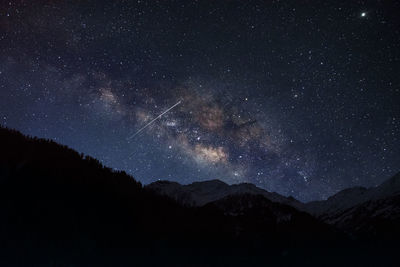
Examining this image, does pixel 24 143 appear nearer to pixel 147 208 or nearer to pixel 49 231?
pixel 49 231

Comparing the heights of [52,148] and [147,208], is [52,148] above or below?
above

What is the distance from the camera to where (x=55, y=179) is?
2622cm

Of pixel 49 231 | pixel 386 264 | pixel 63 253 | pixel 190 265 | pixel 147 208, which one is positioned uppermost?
pixel 147 208

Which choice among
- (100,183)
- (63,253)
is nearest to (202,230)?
(100,183)

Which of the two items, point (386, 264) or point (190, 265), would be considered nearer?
point (190, 265)

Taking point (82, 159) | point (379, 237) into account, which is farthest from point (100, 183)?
point (379, 237)

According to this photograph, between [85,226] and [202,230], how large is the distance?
67.1 ft

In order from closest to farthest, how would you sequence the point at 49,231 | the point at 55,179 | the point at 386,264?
the point at 49,231 < the point at 55,179 < the point at 386,264

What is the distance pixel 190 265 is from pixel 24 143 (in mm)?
23878

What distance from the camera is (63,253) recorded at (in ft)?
79.1

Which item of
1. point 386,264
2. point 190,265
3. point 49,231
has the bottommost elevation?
point 386,264

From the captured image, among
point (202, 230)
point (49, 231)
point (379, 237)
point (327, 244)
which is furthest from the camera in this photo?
point (379, 237)

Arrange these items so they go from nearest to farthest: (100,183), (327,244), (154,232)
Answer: (100,183), (154,232), (327,244)

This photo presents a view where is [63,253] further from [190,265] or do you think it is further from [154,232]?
[190,265]
